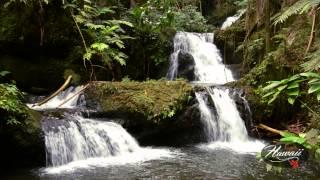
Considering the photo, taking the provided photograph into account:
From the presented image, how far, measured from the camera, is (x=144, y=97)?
9.18 m

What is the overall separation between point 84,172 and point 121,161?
96 cm

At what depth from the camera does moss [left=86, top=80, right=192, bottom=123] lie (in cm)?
895

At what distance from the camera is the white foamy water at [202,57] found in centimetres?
1385

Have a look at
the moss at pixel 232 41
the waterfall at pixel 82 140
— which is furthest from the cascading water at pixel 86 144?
the moss at pixel 232 41

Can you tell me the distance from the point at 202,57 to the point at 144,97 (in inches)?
229

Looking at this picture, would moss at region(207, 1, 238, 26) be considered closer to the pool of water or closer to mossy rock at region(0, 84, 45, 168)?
Result: the pool of water

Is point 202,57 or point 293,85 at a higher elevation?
point 202,57

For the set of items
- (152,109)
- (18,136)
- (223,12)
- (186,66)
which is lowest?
(18,136)

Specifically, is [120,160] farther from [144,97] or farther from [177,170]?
[144,97]

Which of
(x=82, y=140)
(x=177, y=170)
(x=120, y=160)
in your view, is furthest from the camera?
(x=82, y=140)

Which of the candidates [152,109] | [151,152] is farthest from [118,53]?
[151,152]

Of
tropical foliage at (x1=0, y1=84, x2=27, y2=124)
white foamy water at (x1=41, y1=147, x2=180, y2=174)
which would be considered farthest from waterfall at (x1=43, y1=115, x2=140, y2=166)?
tropical foliage at (x1=0, y1=84, x2=27, y2=124)

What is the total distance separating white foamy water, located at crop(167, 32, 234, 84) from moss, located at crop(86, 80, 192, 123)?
3.93 m

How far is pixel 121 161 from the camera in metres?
7.71
